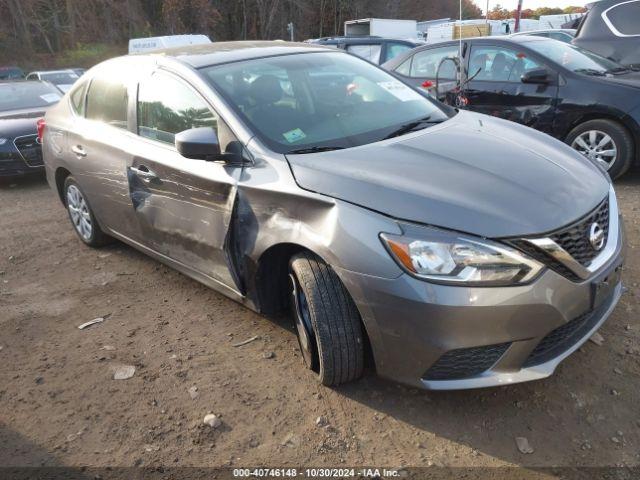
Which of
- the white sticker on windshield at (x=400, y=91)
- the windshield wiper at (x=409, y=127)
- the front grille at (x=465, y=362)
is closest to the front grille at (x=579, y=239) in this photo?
the front grille at (x=465, y=362)

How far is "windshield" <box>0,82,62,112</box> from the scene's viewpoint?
27.3 feet

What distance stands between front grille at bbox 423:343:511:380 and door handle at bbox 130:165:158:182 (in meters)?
2.05

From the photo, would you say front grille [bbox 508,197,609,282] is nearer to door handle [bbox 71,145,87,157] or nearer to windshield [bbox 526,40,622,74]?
door handle [bbox 71,145,87,157]

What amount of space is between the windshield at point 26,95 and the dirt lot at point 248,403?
574 cm

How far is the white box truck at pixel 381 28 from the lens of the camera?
Answer: 21078 mm

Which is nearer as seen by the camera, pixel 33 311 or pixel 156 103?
pixel 156 103

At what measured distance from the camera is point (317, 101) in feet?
10.6

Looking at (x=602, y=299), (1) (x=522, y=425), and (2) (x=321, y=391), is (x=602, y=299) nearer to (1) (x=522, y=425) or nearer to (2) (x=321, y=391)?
(1) (x=522, y=425)

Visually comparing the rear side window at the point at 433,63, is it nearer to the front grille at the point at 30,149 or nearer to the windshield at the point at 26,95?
the front grille at the point at 30,149

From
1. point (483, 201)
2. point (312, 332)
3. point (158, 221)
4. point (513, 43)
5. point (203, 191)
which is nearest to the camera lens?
point (483, 201)

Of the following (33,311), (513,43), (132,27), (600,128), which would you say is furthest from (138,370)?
(132,27)

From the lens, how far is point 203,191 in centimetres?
301

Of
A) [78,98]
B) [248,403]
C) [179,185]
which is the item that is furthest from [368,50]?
[248,403]

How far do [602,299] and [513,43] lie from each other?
4489 millimetres
